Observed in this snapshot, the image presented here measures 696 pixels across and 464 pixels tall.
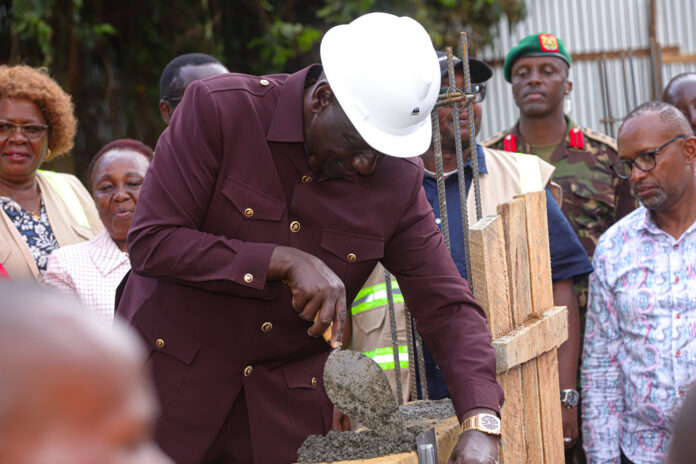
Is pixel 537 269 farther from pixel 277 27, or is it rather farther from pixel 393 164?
pixel 277 27

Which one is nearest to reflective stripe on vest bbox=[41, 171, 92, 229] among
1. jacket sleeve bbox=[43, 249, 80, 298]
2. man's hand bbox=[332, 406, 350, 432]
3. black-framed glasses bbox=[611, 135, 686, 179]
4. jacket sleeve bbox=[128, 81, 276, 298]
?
jacket sleeve bbox=[43, 249, 80, 298]

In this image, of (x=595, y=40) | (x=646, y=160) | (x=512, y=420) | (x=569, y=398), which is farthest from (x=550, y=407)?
(x=595, y=40)

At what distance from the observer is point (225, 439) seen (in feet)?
8.78

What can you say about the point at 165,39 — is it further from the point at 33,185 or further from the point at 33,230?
the point at 33,230

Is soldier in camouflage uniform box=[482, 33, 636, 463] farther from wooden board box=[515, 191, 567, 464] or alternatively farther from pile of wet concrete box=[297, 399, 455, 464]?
pile of wet concrete box=[297, 399, 455, 464]

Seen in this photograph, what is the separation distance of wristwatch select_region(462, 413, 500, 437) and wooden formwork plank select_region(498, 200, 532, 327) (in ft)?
1.85

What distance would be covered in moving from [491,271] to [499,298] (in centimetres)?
12

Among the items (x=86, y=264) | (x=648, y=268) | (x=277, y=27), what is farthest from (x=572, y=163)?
(x=277, y=27)

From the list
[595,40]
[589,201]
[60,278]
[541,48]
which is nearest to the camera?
[60,278]

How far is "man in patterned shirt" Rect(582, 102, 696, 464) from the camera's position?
364cm

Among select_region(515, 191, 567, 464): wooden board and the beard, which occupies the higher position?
A: the beard

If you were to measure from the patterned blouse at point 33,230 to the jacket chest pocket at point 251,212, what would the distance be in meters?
1.77

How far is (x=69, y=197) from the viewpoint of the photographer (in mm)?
4426

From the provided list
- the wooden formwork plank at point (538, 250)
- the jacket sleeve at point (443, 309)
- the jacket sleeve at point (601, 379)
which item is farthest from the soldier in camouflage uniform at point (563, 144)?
the jacket sleeve at point (443, 309)
